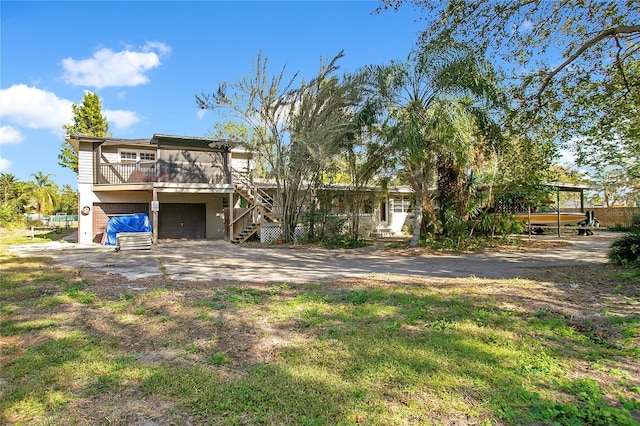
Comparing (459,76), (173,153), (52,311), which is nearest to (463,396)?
(52,311)

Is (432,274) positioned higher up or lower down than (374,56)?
lower down

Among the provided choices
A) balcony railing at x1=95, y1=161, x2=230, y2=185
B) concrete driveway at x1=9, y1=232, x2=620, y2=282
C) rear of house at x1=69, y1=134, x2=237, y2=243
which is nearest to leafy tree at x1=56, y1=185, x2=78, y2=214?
rear of house at x1=69, y1=134, x2=237, y2=243

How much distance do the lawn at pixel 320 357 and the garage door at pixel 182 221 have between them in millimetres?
14191

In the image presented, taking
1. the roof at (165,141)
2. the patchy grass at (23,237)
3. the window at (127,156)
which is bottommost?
the patchy grass at (23,237)

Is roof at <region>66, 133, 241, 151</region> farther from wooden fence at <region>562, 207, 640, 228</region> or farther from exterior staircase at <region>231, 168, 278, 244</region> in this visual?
wooden fence at <region>562, 207, 640, 228</region>

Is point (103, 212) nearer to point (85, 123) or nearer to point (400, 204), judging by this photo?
point (85, 123)

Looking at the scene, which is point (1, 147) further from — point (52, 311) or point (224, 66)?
point (224, 66)

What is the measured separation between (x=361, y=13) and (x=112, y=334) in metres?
8.06

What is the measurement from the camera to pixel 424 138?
11.6m

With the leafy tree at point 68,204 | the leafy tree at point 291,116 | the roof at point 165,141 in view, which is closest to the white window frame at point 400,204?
the leafy tree at point 291,116

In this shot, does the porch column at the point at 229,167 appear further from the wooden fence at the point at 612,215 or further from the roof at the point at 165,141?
the wooden fence at the point at 612,215

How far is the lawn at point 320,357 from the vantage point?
2.58 metres

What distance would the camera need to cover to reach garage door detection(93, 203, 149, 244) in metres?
17.7

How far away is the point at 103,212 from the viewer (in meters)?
17.9
